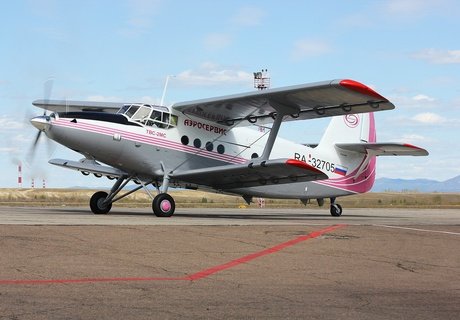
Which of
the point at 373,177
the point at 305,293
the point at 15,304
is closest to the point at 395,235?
the point at 305,293

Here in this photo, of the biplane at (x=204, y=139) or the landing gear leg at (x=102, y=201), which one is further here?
the landing gear leg at (x=102, y=201)

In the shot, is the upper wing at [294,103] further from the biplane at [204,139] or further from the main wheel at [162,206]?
the main wheel at [162,206]

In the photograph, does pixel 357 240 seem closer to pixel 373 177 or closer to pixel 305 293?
pixel 305 293

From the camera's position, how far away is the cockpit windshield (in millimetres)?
20516

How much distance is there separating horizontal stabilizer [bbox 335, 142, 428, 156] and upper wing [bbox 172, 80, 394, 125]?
4.09 m

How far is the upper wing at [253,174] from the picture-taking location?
64.9 feet

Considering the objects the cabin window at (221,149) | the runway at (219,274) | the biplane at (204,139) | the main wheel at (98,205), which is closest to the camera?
the runway at (219,274)

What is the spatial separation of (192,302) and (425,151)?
1897 centimetres

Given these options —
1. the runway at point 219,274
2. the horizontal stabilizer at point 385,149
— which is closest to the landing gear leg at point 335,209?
the horizontal stabilizer at point 385,149

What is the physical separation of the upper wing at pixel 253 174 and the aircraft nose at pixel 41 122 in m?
4.30

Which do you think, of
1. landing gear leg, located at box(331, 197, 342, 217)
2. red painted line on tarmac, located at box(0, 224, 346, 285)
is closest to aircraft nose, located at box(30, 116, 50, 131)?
red painted line on tarmac, located at box(0, 224, 346, 285)

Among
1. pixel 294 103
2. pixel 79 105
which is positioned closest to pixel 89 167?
pixel 79 105

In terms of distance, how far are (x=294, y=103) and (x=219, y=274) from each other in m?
13.5

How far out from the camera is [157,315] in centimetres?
565
